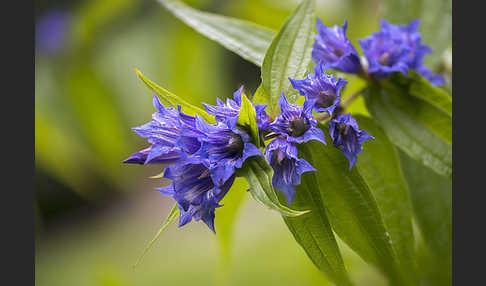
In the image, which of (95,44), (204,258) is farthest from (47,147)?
(204,258)

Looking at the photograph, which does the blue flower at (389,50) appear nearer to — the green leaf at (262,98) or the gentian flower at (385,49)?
the gentian flower at (385,49)

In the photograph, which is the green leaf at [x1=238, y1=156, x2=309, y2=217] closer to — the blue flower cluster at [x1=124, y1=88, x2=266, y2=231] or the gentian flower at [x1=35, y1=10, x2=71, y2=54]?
the blue flower cluster at [x1=124, y1=88, x2=266, y2=231]

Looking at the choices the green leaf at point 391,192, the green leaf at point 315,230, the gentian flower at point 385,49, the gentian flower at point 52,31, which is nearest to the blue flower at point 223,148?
the green leaf at point 315,230

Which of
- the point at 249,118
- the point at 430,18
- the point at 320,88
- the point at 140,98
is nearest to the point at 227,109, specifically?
the point at 249,118

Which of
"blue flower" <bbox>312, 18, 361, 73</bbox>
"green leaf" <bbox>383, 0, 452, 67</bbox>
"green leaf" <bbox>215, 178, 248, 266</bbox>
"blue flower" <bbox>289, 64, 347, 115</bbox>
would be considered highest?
"green leaf" <bbox>383, 0, 452, 67</bbox>

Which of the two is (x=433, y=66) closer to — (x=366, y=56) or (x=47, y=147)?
(x=366, y=56)

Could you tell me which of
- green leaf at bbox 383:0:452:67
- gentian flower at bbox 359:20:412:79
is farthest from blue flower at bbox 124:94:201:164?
green leaf at bbox 383:0:452:67
